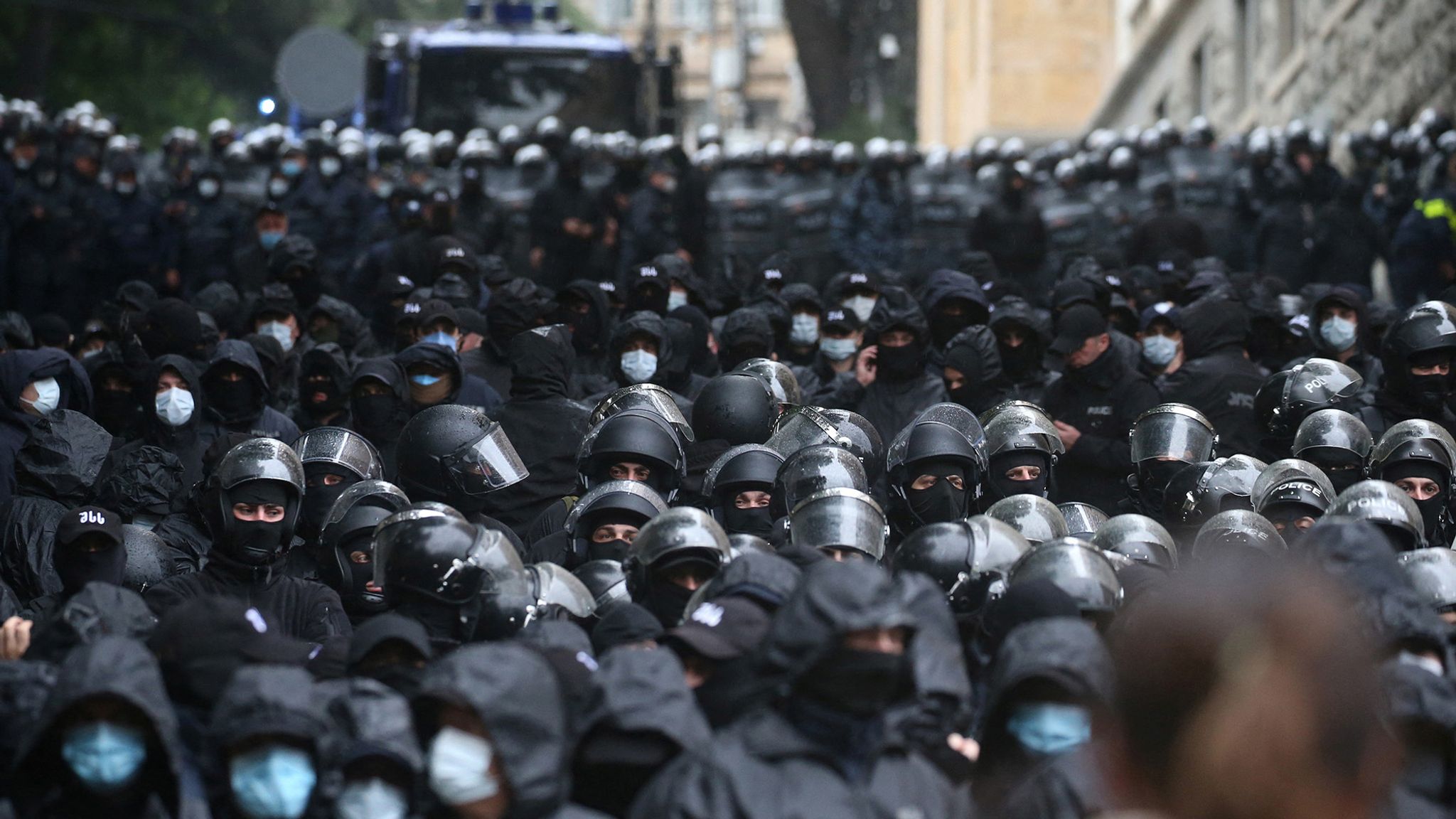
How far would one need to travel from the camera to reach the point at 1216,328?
10.5 m

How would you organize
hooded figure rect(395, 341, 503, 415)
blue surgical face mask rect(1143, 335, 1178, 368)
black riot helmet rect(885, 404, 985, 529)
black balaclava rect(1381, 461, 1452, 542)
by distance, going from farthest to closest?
blue surgical face mask rect(1143, 335, 1178, 368) < hooded figure rect(395, 341, 503, 415) < black balaclava rect(1381, 461, 1452, 542) < black riot helmet rect(885, 404, 985, 529)

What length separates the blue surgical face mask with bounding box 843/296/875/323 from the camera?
39.8 feet

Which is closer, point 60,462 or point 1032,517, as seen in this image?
point 1032,517

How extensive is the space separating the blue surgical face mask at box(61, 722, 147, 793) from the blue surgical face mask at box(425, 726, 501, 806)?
75 centimetres

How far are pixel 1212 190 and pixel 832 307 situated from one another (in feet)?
22.2

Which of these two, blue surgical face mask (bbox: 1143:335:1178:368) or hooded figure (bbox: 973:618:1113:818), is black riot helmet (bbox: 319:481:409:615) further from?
blue surgical face mask (bbox: 1143:335:1178:368)

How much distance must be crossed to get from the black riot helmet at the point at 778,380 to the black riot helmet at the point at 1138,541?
7.81 ft

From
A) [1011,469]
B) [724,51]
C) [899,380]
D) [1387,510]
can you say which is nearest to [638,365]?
[899,380]

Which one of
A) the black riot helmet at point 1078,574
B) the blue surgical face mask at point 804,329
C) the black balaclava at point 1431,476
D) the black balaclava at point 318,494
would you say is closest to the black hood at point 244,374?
the black balaclava at point 318,494

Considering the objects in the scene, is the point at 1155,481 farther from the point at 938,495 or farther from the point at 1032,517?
the point at 1032,517

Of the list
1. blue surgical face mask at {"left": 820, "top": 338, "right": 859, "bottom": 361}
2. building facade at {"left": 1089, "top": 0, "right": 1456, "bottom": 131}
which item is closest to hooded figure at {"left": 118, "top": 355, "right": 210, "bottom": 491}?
blue surgical face mask at {"left": 820, "top": 338, "right": 859, "bottom": 361}

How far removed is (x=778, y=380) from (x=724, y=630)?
13.9ft

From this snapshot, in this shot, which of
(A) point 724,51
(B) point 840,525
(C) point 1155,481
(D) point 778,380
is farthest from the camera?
(A) point 724,51

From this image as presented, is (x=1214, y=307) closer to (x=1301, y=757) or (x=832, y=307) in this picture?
(x=832, y=307)
